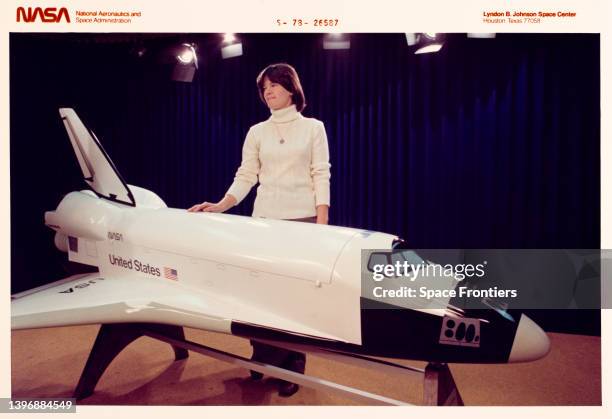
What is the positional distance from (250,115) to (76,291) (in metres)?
2.29

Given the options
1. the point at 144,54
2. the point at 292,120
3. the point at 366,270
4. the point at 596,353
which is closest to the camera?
the point at 366,270

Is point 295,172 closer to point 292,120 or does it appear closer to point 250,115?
point 292,120

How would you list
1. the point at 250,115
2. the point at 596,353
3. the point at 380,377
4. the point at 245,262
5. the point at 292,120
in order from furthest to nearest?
the point at 250,115
the point at 596,353
the point at 380,377
the point at 292,120
the point at 245,262

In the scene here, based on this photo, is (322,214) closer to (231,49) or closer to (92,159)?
(92,159)

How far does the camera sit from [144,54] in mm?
2689

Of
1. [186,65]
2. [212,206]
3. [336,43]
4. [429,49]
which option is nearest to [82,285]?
[212,206]

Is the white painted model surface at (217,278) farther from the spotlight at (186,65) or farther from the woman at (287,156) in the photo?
the spotlight at (186,65)

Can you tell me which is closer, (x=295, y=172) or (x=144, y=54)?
(x=295, y=172)

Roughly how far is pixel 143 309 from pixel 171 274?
0.48ft

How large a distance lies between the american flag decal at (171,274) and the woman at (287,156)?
259 mm

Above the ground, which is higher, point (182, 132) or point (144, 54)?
point (144, 54)

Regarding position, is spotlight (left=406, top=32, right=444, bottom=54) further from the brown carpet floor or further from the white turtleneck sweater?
the brown carpet floor

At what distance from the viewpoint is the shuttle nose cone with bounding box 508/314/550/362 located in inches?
39.7
